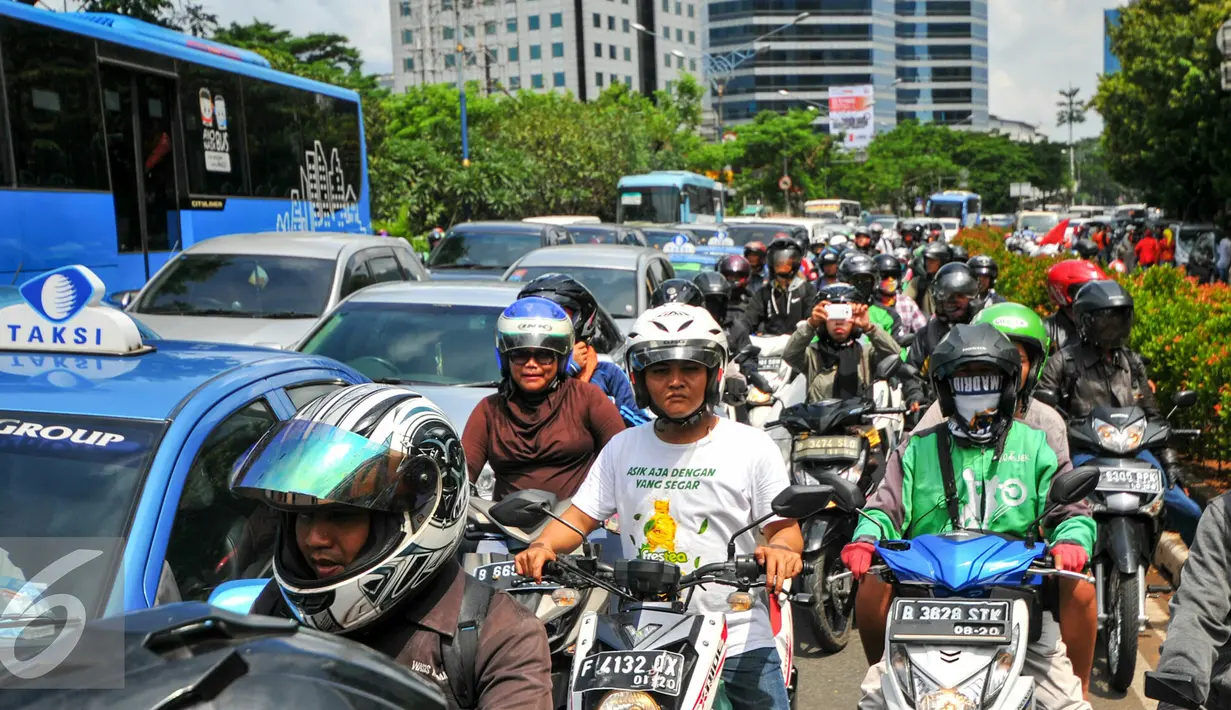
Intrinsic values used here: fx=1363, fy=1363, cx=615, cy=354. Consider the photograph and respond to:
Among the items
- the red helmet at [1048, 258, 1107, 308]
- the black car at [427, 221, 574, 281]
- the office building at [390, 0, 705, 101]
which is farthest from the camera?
the office building at [390, 0, 705, 101]

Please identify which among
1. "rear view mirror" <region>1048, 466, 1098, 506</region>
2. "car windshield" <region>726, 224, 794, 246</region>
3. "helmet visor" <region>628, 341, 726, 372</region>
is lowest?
"car windshield" <region>726, 224, 794, 246</region>

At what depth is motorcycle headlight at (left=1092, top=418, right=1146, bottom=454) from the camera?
6281 millimetres

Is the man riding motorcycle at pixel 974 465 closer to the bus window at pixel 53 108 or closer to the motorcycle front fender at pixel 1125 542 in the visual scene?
the motorcycle front fender at pixel 1125 542

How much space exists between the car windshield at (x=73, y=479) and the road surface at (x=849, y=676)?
3566mm

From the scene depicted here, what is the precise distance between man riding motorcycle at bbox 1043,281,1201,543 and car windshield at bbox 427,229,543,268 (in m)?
10.1

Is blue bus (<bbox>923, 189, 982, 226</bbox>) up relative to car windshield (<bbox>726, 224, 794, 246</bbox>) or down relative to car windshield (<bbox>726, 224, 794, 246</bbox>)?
down

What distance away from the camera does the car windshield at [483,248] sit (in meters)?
16.8

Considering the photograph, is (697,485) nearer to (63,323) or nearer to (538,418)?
(538,418)

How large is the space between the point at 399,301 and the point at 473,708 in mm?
6030

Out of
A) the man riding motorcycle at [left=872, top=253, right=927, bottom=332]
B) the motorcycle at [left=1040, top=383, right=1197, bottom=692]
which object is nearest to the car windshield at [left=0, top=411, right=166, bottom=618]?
the motorcycle at [left=1040, top=383, right=1197, bottom=692]

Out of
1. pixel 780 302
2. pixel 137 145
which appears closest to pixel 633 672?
pixel 780 302

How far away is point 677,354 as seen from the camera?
3.86 metres

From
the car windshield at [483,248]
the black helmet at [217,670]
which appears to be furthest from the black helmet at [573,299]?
the car windshield at [483,248]

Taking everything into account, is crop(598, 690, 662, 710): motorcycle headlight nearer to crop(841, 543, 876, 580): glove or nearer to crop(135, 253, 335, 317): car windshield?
crop(841, 543, 876, 580): glove
